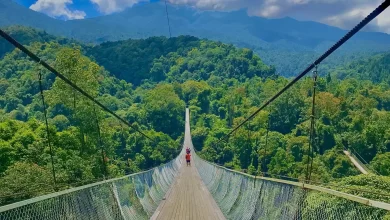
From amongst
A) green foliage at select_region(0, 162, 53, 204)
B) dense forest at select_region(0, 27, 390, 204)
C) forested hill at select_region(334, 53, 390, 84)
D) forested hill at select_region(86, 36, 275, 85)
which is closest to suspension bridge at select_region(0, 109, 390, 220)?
dense forest at select_region(0, 27, 390, 204)

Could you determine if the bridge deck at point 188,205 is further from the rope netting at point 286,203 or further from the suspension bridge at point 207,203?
the rope netting at point 286,203

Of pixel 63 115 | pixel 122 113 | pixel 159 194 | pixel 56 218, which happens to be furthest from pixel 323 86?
pixel 56 218

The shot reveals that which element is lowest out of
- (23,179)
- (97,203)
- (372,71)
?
(23,179)

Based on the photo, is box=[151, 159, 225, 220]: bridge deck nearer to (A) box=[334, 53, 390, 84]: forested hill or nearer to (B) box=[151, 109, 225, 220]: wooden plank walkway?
(B) box=[151, 109, 225, 220]: wooden plank walkway

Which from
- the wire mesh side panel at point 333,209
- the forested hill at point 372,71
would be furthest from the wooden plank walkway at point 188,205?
the forested hill at point 372,71

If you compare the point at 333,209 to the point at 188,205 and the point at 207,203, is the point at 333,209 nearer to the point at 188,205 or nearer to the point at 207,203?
the point at 188,205

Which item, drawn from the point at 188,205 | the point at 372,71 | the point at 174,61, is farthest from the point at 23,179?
the point at 174,61

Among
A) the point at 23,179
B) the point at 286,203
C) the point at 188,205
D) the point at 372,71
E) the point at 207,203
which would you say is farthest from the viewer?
the point at 372,71
